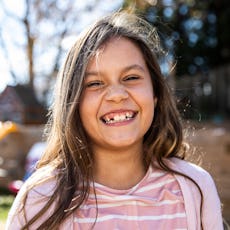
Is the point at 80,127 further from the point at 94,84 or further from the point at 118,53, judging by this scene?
the point at 118,53

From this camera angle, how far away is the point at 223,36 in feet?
42.1

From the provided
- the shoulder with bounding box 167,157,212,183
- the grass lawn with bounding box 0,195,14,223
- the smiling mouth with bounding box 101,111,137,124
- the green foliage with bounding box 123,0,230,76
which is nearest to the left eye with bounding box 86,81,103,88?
the smiling mouth with bounding box 101,111,137,124

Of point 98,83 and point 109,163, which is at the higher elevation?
point 98,83

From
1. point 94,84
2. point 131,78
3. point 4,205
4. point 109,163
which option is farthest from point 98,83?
point 4,205

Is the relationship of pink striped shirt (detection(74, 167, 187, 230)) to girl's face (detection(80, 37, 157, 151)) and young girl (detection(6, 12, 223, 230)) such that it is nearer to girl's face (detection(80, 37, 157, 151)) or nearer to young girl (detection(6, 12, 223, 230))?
young girl (detection(6, 12, 223, 230))

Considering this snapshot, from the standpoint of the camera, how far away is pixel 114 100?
5.66 ft

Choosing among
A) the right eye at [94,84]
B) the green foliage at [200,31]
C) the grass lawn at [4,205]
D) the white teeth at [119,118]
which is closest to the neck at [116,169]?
the white teeth at [119,118]

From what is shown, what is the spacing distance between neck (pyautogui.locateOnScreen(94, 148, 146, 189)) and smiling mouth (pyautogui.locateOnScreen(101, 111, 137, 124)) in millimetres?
125

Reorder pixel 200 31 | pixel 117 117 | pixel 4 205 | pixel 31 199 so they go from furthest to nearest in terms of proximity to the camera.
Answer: pixel 200 31
pixel 4 205
pixel 117 117
pixel 31 199

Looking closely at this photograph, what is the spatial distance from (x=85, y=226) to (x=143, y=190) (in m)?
0.24

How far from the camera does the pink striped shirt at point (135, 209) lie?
5.48 ft

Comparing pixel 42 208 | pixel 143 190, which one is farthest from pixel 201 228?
pixel 42 208

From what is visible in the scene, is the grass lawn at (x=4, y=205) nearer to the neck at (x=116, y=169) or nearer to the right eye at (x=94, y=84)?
the neck at (x=116, y=169)

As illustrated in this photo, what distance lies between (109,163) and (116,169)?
0.03 metres
